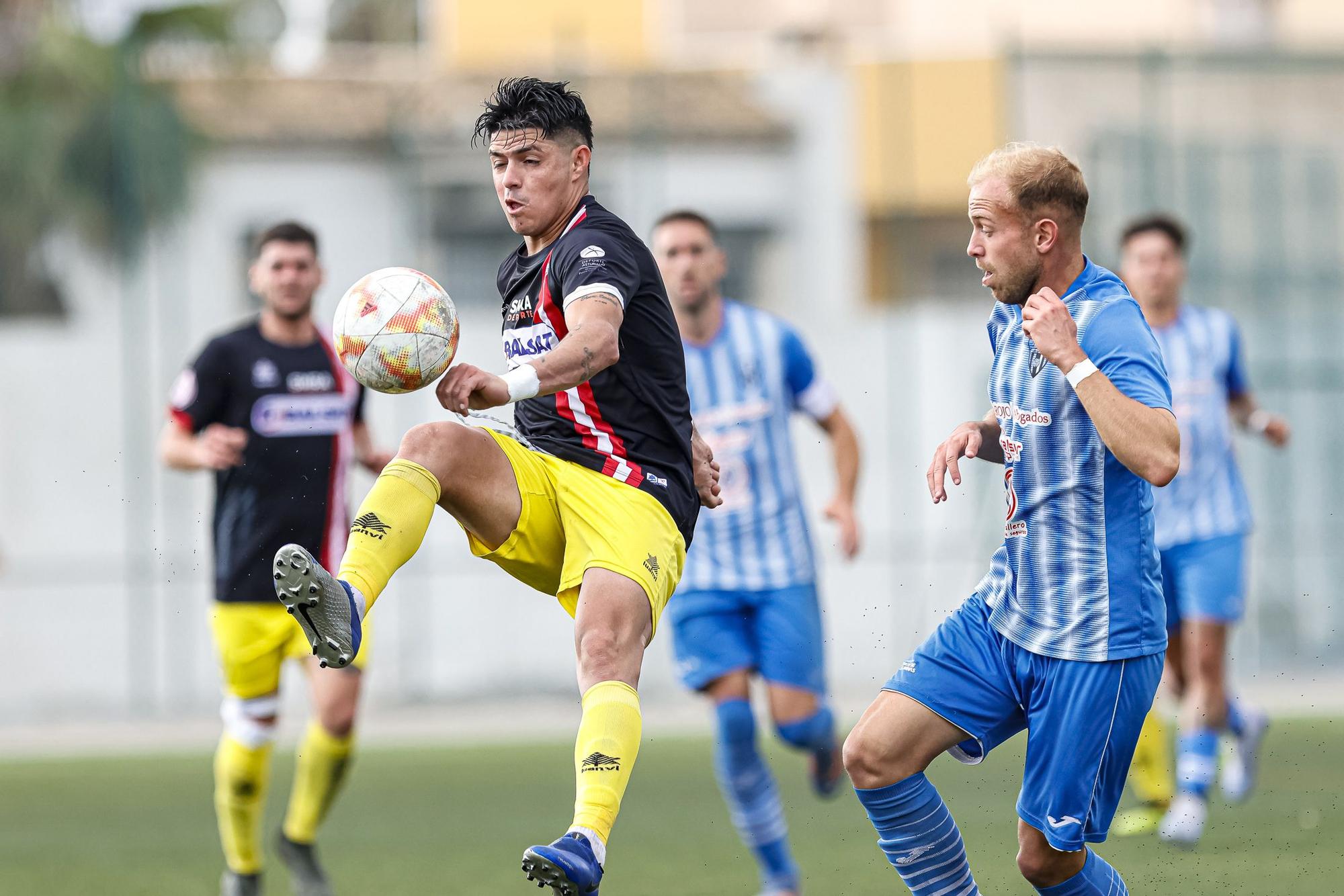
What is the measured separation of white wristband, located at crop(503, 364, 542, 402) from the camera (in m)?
4.52

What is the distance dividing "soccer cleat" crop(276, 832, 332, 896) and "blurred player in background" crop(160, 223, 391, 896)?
3 cm

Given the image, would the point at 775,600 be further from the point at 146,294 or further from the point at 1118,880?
the point at 146,294

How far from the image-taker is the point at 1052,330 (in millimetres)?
4539

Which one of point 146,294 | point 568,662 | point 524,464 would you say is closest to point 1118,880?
point 524,464

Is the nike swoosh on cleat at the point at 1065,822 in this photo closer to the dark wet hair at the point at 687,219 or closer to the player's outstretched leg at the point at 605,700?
the player's outstretched leg at the point at 605,700

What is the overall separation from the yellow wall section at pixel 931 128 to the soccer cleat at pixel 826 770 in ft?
45.3

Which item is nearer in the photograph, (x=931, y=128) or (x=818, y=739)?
(x=818, y=739)

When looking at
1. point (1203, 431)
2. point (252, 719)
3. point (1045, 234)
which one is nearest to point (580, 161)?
point (1045, 234)

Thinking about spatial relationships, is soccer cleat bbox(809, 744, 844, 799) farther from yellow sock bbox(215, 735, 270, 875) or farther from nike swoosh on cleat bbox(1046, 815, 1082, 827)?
nike swoosh on cleat bbox(1046, 815, 1082, 827)

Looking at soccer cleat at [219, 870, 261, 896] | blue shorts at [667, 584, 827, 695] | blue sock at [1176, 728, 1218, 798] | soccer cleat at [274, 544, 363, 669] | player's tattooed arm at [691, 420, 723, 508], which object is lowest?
soccer cleat at [219, 870, 261, 896]

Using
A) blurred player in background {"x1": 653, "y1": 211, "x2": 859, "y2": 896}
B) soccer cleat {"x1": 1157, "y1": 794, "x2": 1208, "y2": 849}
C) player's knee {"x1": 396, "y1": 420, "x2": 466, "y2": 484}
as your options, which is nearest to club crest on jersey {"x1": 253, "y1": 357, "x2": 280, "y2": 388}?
blurred player in background {"x1": 653, "y1": 211, "x2": 859, "y2": 896}

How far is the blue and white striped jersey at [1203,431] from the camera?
8.89 metres

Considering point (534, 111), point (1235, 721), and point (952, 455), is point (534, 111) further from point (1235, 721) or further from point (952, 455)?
point (1235, 721)

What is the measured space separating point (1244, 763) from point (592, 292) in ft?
18.5
